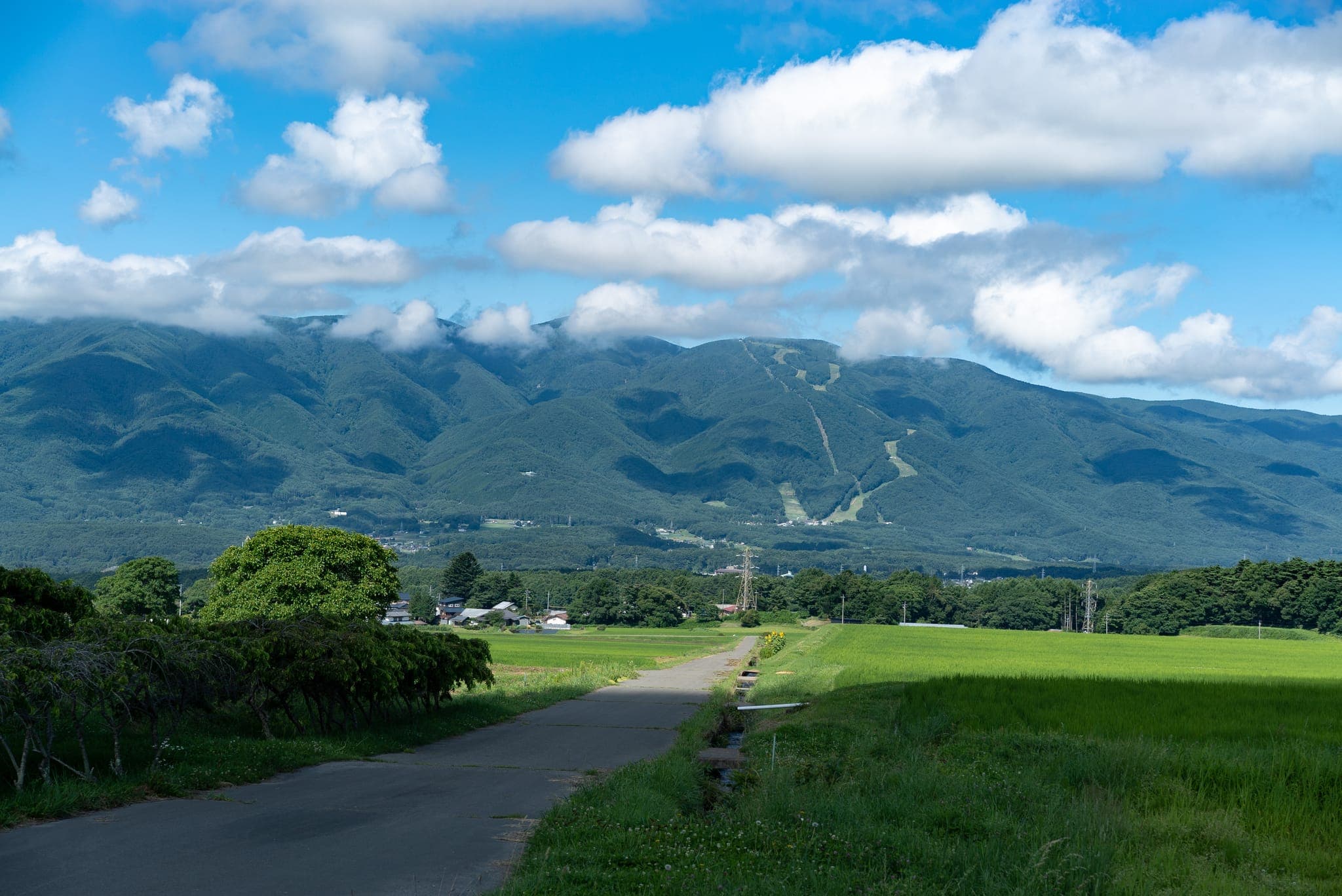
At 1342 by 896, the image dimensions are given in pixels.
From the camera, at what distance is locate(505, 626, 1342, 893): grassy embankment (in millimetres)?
10438

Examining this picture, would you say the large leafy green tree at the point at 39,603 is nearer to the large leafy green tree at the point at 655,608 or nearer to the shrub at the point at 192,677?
the shrub at the point at 192,677

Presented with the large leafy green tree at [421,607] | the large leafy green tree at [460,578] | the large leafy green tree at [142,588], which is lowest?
the large leafy green tree at [421,607]

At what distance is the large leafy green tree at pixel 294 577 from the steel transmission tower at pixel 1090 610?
84671 millimetres

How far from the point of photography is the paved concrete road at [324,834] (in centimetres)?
1033

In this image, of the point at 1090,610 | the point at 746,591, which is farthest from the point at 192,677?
the point at 746,591

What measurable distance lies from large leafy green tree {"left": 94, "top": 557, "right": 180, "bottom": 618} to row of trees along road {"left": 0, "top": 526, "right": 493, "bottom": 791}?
51.1 meters

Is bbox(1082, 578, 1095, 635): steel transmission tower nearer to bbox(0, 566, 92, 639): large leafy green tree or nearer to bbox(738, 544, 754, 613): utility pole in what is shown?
bbox(738, 544, 754, 613): utility pole

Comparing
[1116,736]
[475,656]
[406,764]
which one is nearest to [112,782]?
[406,764]

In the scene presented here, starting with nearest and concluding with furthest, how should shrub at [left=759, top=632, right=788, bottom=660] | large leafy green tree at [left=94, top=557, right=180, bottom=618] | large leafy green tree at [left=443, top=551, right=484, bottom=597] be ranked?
shrub at [left=759, top=632, right=788, bottom=660]
large leafy green tree at [left=94, top=557, right=180, bottom=618]
large leafy green tree at [left=443, top=551, right=484, bottom=597]

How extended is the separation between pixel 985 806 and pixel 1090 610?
364 ft

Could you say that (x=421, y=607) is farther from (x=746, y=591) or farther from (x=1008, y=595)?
(x=1008, y=595)

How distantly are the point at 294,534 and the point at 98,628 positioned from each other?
1176 inches

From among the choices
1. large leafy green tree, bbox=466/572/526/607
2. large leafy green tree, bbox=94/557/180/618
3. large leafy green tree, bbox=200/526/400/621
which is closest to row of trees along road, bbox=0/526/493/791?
large leafy green tree, bbox=200/526/400/621

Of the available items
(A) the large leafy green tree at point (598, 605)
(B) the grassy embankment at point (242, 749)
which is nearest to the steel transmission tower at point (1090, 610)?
(A) the large leafy green tree at point (598, 605)
